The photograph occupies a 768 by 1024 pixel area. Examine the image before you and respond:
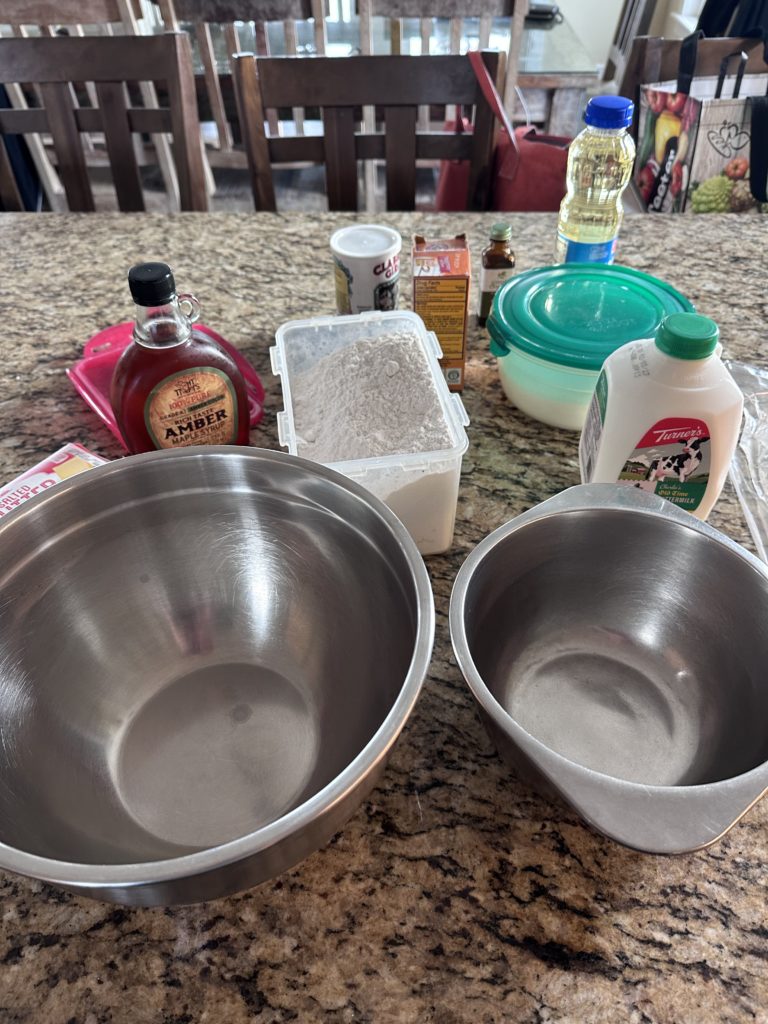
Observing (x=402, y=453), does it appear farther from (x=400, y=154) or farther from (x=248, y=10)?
(x=248, y=10)

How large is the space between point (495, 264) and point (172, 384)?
0.45 metres

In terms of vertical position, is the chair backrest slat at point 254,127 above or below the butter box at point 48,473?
above

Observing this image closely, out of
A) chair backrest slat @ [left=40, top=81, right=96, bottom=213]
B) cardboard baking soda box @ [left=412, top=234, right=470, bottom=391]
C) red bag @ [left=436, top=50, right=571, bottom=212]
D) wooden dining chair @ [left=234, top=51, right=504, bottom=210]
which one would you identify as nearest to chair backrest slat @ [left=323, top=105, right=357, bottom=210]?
wooden dining chair @ [left=234, top=51, right=504, bottom=210]

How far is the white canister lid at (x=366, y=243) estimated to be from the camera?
836 mm

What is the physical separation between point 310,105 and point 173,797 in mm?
1196

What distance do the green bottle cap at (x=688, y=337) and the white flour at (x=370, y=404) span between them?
0.20 m

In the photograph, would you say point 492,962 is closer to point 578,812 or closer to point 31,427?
point 578,812

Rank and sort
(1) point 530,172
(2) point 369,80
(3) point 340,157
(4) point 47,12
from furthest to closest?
(4) point 47,12
(1) point 530,172
(3) point 340,157
(2) point 369,80

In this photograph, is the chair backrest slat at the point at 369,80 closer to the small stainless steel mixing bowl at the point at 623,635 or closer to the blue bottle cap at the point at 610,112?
the blue bottle cap at the point at 610,112

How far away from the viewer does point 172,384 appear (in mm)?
688

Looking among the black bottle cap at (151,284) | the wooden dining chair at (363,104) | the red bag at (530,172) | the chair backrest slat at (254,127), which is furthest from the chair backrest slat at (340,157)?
the black bottle cap at (151,284)

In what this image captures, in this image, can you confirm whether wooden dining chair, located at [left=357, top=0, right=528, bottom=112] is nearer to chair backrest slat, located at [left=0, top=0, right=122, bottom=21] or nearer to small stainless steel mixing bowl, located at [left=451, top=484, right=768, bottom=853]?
chair backrest slat, located at [left=0, top=0, right=122, bottom=21]

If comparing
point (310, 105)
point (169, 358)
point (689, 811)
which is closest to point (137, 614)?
point (169, 358)

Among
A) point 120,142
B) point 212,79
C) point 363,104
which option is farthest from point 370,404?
point 212,79
